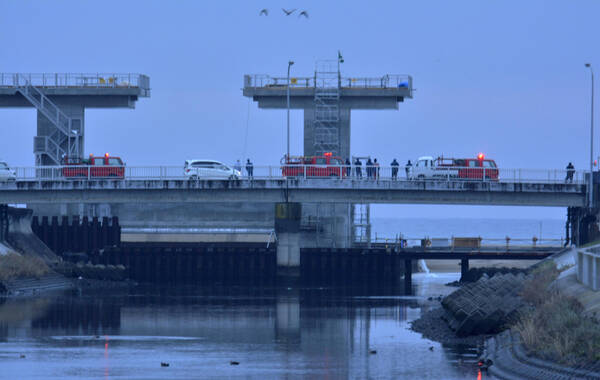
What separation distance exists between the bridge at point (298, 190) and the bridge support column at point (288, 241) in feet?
6.46

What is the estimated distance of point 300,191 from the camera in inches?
3142

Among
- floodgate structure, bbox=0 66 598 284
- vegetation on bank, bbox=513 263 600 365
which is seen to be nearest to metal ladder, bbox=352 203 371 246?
floodgate structure, bbox=0 66 598 284

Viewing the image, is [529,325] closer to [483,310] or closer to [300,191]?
[483,310]

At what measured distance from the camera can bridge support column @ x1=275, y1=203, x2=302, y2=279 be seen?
81750 mm

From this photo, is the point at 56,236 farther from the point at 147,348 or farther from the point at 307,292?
the point at 147,348

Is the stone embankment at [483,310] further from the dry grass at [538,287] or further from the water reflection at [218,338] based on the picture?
Answer: the water reflection at [218,338]

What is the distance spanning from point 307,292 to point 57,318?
27300 millimetres

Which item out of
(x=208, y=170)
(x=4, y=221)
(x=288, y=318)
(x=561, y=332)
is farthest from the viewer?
(x=208, y=170)

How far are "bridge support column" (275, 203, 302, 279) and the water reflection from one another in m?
16.2

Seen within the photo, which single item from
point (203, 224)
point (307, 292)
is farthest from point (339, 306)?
point (203, 224)

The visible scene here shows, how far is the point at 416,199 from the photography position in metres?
78.6

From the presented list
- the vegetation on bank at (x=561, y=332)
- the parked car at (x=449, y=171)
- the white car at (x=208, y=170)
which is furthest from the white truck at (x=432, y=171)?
the vegetation on bank at (x=561, y=332)

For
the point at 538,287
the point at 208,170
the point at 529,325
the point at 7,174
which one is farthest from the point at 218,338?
the point at 7,174

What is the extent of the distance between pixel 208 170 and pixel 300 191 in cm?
699
